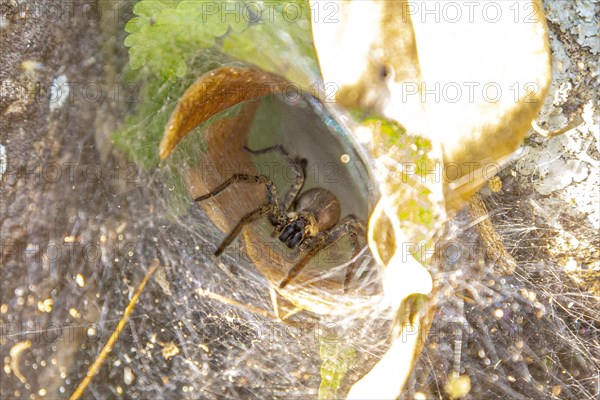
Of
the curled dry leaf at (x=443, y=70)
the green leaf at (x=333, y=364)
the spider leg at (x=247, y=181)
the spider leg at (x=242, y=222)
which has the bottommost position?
the green leaf at (x=333, y=364)

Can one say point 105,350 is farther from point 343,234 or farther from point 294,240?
point 343,234

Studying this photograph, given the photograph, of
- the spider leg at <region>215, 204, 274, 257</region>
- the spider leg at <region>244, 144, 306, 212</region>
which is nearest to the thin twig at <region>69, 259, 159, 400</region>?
the spider leg at <region>215, 204, 274, 257</region>

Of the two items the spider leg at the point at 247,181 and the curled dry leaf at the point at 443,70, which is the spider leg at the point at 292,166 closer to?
the spider leg at the point at 247,181

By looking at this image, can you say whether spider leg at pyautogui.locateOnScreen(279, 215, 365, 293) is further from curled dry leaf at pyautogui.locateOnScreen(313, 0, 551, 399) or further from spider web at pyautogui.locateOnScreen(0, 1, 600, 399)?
curled dry leaf at pyautogui.locateOnScreen(313, 0, 551, 399)

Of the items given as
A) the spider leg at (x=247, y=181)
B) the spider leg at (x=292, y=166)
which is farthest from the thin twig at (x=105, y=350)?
the spider leg at (x=292, y=166)

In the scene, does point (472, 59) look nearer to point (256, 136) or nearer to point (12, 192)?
point (256, 136)

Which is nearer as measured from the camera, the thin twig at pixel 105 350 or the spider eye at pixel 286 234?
the thin twig at pixel 105 350

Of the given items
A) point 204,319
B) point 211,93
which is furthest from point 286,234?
point 211,93

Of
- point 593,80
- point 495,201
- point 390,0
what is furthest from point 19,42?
point 593,80
